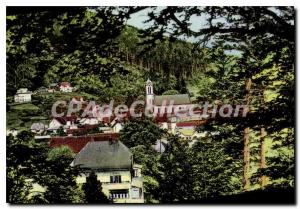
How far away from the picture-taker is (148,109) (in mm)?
5238

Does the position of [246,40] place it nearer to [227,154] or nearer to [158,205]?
[227,154]

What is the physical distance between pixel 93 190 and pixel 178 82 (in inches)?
47.7

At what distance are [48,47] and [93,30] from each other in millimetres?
418

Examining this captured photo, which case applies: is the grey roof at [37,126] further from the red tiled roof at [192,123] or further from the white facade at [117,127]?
the red tiled roof at [192,123]

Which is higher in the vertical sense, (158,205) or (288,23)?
(288,23)

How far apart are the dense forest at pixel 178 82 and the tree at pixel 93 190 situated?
0.17 ft

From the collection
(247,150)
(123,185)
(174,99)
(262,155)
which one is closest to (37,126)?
(123,185)

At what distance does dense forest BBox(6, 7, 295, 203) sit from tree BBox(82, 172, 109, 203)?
0.17ft

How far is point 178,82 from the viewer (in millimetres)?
5297

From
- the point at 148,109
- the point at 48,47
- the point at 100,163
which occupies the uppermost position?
the point at 48,47

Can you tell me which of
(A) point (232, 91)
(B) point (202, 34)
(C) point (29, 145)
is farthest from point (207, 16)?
(C) point (29, 145)

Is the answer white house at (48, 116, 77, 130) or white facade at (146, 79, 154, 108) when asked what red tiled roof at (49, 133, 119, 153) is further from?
white facade at (146, 79, 154, 108)

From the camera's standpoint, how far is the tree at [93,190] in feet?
17.1

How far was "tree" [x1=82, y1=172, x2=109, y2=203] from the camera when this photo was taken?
5218 millimetres
